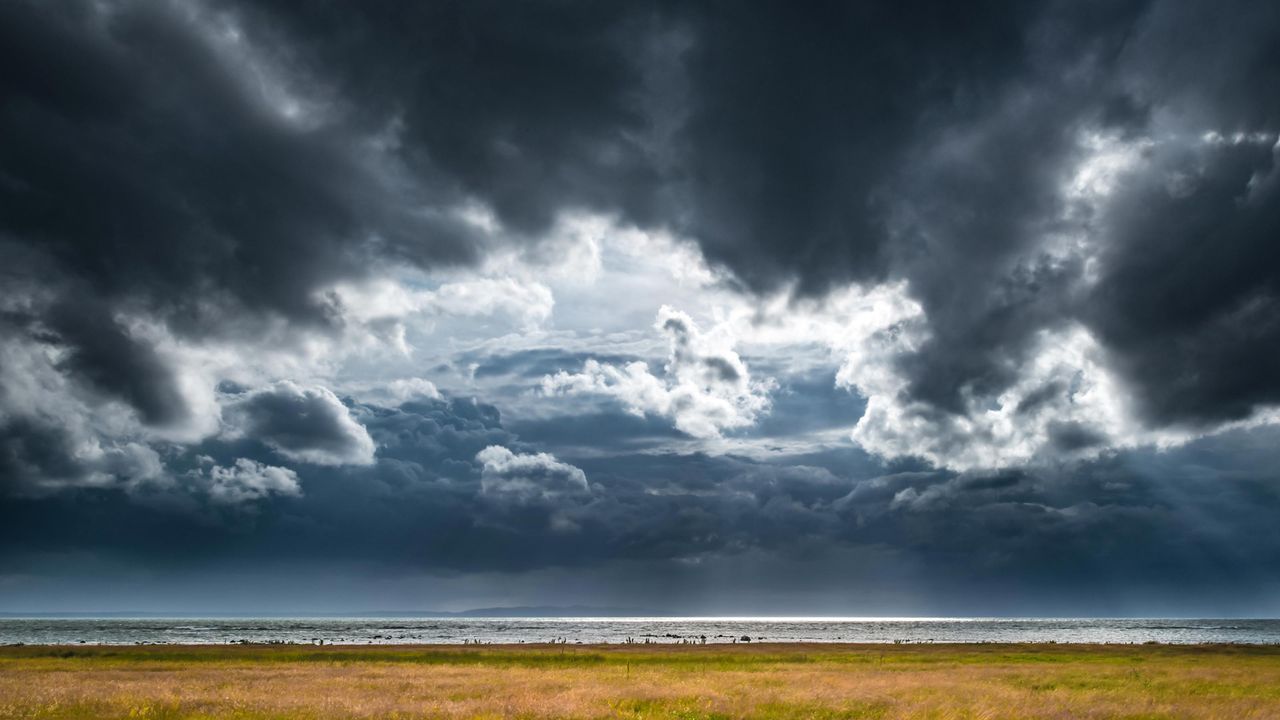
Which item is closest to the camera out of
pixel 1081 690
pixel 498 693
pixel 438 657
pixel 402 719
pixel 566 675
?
pixel 402 719

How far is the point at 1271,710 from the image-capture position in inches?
1161

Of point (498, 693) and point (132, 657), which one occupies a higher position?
point (498, 693)

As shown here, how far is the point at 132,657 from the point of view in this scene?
7700cm

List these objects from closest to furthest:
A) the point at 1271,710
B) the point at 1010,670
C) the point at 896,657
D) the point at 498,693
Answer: the point at 1271,710
the point at 498,693
the point at 1010,670
the point at 896,657

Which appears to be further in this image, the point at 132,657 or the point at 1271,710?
the point at 132,657

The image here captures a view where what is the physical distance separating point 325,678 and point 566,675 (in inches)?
517

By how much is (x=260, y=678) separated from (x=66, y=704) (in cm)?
1375

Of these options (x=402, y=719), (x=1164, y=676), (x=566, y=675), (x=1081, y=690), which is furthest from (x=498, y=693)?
(x=1164, y=676)

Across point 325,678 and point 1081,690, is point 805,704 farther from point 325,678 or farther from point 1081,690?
point 325,678

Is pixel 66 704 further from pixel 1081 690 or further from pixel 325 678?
pixel 1081 690

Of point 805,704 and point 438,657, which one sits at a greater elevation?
point 805,704

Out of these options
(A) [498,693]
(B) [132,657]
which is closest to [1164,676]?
(A) [498,693]

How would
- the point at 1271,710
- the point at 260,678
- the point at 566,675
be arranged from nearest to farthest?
the point at 1271,710, the point at 260,678, the point at 566,675

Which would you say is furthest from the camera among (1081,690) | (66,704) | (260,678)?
(260,678)
